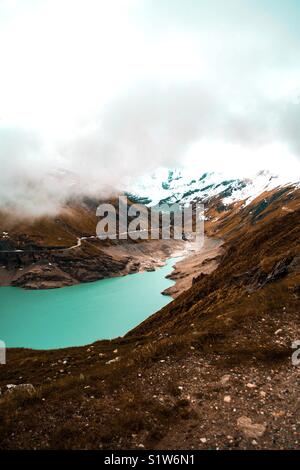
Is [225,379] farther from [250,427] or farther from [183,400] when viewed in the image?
[250,427]

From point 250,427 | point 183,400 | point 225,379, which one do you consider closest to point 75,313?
point 225,379

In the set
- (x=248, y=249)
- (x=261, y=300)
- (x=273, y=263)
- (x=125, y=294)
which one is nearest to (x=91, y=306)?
(x=125, y=294)

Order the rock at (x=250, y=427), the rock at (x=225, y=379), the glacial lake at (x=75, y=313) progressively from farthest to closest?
the glacial lake at (x=75, y=313) → the rock at (x=225, y=379) → the rock at (x=250, y=427)

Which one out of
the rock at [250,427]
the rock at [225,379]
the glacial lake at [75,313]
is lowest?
the rock at [250,427]

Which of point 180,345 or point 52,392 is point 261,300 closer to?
point 180,345

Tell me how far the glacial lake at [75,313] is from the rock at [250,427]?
332 feet

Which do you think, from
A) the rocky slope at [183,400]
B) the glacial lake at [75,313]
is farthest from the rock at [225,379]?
the glacial lake at [75,313]

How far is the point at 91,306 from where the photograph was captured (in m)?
155

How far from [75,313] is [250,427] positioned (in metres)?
140

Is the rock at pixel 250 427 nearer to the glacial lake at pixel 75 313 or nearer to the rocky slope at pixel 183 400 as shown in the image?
the rocky slope at pixel 183 400

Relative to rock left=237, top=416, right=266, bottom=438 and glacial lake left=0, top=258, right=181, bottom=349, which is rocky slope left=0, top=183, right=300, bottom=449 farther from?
glacial lake left=0, top=258, right=181, bottom=349

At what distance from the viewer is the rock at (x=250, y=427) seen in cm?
1117

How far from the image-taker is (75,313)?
144375mm

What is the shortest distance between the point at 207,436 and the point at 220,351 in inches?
260
